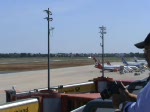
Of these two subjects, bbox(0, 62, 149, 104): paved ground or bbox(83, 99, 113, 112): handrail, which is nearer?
bbox(83, 99, 113, 112): handrail

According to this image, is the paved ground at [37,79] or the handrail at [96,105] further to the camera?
the paved ground at [37,79]

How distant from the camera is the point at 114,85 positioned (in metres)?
2.78

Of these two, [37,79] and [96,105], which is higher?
[96,105]

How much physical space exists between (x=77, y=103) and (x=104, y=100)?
635cm

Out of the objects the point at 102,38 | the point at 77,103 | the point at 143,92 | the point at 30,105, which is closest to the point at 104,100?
the point at 143,92

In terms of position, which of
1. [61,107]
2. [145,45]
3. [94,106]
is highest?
[145,45]

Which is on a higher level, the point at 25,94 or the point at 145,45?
the point at 145,45

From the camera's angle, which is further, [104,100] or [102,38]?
[102,38]

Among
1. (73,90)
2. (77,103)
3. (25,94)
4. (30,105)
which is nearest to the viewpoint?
(30,105)

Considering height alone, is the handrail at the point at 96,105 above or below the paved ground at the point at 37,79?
above

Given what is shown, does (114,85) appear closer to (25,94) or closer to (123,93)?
(123,93)

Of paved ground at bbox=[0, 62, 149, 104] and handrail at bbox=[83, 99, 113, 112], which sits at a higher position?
handrail at bbox=[83, 99, 113, 112]

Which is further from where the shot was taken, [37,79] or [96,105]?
[37,79]

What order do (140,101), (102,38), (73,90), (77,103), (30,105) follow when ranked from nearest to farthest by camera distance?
(140,101) < (30,105) < (77,103) < (73,90) < (102,38)
